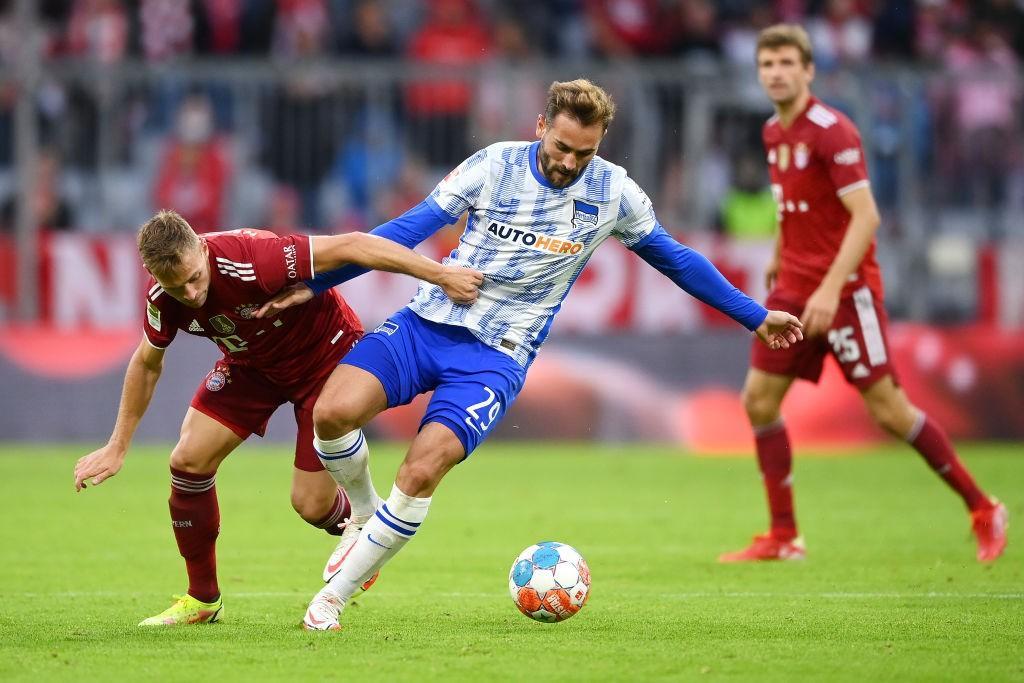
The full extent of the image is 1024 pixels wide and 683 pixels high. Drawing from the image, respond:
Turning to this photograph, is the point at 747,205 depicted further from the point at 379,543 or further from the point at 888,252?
the point at 379,543

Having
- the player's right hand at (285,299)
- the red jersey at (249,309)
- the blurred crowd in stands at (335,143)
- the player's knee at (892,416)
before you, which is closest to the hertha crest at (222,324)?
the red jersey at (249,309)

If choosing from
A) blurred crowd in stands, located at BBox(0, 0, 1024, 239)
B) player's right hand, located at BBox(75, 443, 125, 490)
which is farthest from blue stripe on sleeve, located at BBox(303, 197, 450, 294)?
blurred crowd in stands, located at BBox(0, 0, 1024, 239)

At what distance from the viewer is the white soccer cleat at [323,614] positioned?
6.70 metres

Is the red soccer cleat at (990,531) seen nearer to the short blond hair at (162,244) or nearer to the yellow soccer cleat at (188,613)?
the yellow soccer cleat at (188,613)

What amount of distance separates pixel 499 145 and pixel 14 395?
9619 mm

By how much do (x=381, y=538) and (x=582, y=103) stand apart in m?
2.03

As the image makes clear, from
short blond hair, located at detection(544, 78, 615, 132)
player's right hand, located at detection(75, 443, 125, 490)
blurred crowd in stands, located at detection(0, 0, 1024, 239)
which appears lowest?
blurred crowd in stands, located at detection(0, 0, 1024, 239)

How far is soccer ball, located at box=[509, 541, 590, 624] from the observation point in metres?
6.77

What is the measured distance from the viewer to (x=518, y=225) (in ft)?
23.3

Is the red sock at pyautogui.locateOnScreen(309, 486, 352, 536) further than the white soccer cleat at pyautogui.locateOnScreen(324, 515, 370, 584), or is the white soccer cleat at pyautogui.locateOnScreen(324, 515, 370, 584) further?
the red sock at pyautogui.locateOnScreen(309, 486, 352, 536)

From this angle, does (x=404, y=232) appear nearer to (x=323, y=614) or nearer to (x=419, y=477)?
(x=419, y=477)

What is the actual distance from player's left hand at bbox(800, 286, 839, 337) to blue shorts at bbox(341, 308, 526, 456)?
6.79 feet

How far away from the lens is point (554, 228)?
709cm

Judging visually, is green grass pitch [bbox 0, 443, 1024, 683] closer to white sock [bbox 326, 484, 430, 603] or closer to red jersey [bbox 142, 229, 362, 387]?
white sock [bbox 326, 484, 430, 603]
